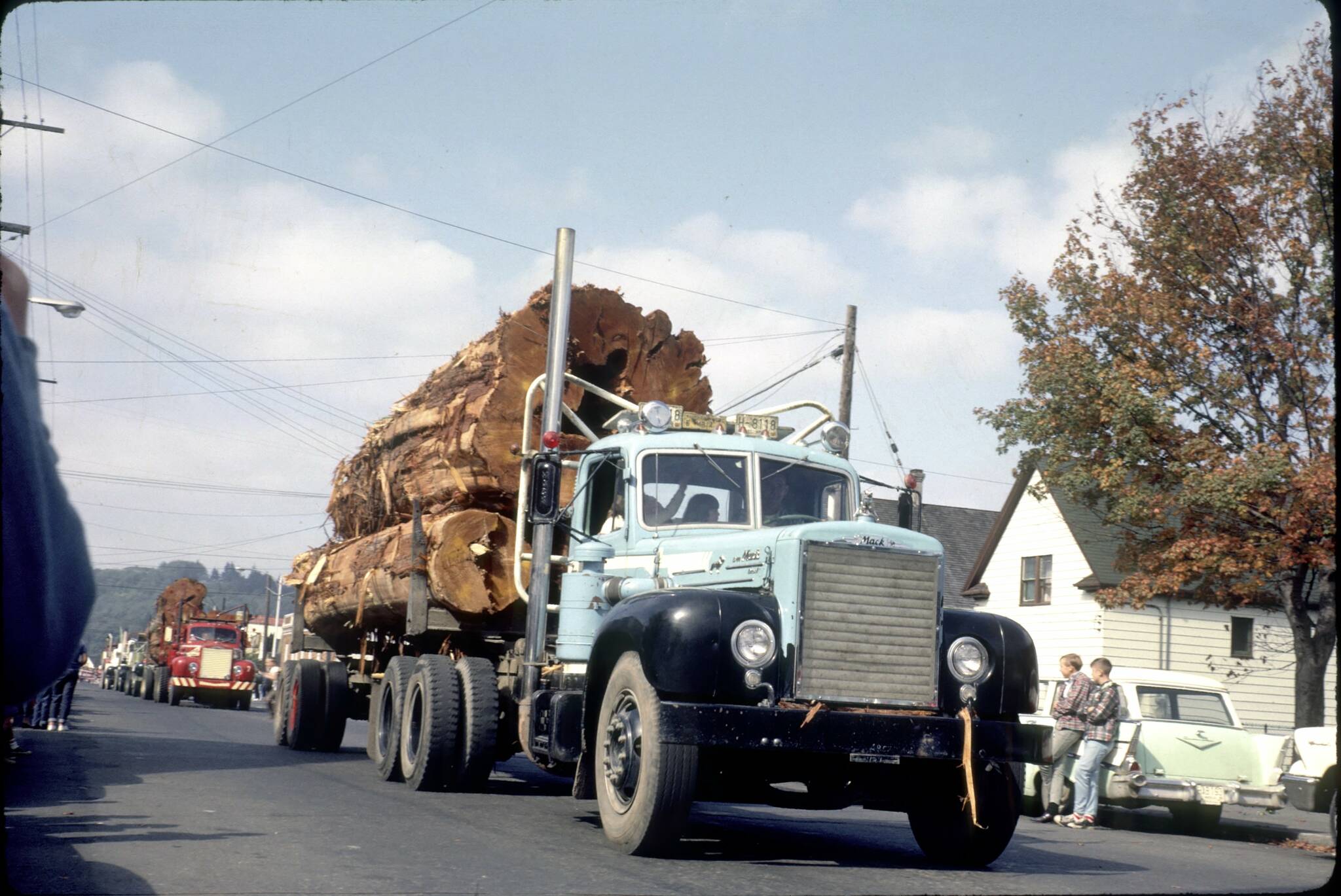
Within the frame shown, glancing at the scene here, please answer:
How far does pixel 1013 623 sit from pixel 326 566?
1039 centimetres

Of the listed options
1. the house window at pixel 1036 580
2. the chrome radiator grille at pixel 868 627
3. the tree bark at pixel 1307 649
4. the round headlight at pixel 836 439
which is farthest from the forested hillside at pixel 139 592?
the house window at pixel 1036 580

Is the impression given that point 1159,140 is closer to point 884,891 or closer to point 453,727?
point 453,727

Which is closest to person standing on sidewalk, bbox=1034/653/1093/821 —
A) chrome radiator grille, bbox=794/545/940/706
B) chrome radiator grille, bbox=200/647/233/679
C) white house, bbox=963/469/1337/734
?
chrome radiator grille, bbox=794/545/940/706

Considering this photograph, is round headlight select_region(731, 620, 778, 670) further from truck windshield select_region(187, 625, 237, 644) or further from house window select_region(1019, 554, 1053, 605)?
truck windshield select_region(187, 625, 237, 644)

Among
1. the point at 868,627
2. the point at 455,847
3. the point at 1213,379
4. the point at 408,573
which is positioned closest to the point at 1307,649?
the point at 1213,379

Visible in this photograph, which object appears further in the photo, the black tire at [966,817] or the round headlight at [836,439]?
the round headlight at [836,439]

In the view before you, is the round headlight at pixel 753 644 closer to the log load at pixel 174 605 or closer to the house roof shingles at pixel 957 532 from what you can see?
the house roof shingles at pixel 957 532

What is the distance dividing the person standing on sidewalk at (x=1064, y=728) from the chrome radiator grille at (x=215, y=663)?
33009mm

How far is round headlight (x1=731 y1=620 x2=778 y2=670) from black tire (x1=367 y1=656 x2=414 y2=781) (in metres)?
5.27

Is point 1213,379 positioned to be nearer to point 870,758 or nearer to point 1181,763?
point 1181,763

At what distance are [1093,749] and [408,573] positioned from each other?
7382 mm

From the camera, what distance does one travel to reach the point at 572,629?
10148 mm

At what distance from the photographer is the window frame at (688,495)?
9.85 m

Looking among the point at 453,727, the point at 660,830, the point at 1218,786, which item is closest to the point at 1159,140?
the point at 1218,786
